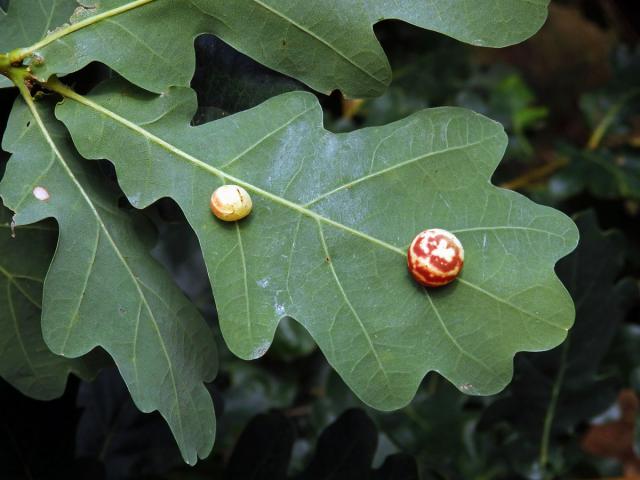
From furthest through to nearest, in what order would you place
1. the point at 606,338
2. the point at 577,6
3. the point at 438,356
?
the point at 577,6, the point at 606,338, the point at 438,356

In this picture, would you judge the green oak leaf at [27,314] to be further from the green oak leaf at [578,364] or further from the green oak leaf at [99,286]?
the green oak leaf at [578,364]

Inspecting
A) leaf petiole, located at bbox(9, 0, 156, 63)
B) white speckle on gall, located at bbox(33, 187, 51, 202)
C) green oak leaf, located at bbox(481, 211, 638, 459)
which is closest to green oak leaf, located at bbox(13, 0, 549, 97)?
leaf petiole, located at bbox(9, 0, 156, 63)

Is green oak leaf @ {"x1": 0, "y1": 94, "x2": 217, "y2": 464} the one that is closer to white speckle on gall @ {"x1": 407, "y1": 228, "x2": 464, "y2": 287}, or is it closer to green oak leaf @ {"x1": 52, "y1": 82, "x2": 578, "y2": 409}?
green oak leaf @ {"x1": 52, "y1": 82, "x2": 578, "y2": 409}

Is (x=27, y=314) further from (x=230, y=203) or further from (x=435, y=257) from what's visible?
(x=435, y=257)

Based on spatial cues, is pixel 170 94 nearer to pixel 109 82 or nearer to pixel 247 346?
pixel 109 82

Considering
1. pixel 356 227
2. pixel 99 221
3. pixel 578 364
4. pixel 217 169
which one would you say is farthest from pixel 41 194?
pixel 578 364

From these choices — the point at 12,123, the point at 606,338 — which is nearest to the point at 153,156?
the point at 12,123
